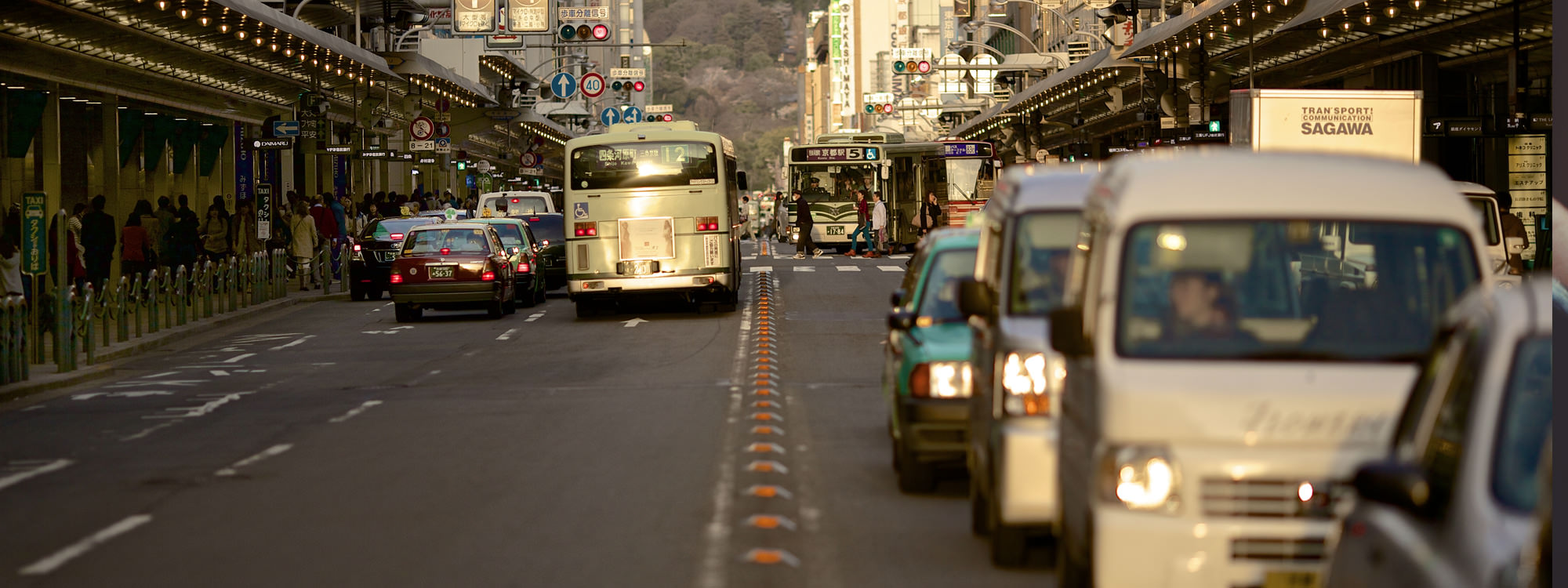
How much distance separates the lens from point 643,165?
27.6m

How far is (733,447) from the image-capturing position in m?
12.9

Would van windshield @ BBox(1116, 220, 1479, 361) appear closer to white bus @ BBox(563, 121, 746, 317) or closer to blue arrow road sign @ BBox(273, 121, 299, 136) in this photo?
white bus @ BBox(563, 121, 746, 317)

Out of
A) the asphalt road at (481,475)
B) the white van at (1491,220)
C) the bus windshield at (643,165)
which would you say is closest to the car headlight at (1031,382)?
the asphalt road at (481,475)

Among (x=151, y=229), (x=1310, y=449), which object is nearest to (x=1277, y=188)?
(x=1310, y=449)

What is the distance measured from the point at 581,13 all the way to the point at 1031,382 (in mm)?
66215

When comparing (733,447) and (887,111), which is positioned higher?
(887,111)

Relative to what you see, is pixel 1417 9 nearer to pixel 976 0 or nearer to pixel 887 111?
pixel 976 0

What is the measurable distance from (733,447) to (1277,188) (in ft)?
21.7

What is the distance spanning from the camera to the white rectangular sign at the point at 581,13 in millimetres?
68562

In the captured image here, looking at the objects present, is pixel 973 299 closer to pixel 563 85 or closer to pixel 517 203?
pixel 517 203

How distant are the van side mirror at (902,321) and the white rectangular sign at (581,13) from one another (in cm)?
5779

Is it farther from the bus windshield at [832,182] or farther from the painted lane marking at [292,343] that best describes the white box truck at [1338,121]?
the bus windshield at [832,182]

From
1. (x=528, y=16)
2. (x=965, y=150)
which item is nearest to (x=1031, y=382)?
(x=965, y=150)

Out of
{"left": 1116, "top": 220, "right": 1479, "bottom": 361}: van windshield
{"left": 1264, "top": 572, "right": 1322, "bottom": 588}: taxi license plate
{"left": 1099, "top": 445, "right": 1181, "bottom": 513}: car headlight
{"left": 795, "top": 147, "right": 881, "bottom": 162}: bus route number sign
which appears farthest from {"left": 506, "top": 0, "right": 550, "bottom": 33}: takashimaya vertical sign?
{"left": 1264, "top": 572, "right": 1322, "bottom": 588}: taxi license plate
